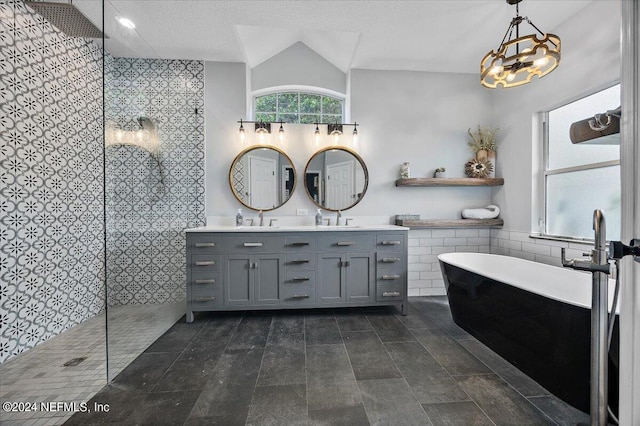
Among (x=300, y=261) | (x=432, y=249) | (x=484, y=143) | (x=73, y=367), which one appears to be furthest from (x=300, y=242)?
(x=484, y=143)

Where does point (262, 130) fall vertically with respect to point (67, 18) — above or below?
below

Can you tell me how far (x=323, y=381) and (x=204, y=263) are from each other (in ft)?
5.25

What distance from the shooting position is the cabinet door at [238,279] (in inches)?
104

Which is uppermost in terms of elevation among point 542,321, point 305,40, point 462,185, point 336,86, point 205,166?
point 305,40

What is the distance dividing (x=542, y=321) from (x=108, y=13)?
372cm

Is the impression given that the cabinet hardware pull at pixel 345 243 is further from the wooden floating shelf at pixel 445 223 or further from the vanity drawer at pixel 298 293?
the wooden floating shelf at pixel 445 223

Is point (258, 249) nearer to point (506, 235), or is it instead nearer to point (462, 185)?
point (462, 185)

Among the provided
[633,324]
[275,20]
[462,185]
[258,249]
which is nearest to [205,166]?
[258,249]

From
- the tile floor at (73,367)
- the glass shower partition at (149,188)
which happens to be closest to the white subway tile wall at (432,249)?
the glass shower partition at (149,188)

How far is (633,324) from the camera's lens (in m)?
0.77

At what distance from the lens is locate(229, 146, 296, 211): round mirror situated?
3221 millimetres

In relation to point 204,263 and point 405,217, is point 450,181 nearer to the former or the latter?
point 405,217

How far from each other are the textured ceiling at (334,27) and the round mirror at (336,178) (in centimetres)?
118

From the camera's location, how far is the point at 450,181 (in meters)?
3.28
